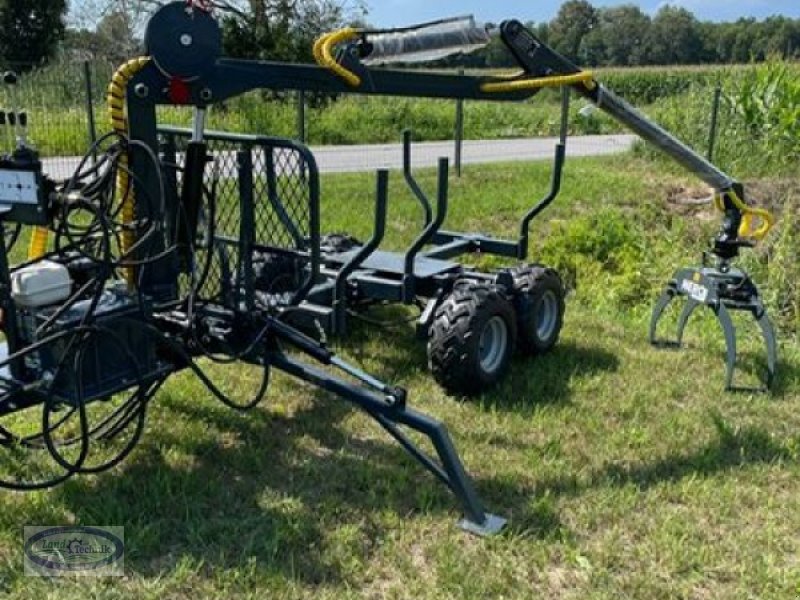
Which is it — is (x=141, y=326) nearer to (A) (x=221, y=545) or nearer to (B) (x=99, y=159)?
(B) (x=99, y=159)

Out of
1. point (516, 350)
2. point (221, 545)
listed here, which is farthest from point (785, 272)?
point (221, 545)

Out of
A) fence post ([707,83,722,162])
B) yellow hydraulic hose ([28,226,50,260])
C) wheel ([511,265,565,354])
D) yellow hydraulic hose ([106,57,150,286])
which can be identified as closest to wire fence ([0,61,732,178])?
fence post ([707,83,722,162])

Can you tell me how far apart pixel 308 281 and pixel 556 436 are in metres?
1.42

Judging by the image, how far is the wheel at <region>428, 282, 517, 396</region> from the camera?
425cm

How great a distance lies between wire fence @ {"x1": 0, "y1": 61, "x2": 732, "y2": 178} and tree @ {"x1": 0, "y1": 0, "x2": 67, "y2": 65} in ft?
43.3

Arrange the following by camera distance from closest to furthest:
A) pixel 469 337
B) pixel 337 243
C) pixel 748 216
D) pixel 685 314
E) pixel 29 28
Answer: pixel 469 337 < pixel 748 216 < pixel 685 314 < pixel 337 243 < pixel 29 28

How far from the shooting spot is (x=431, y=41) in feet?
13.0

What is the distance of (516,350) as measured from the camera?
196 inches

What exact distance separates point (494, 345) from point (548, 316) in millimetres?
669

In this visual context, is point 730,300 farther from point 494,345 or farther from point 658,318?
point 494,345

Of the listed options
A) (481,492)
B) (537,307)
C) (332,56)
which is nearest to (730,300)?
(537,307)

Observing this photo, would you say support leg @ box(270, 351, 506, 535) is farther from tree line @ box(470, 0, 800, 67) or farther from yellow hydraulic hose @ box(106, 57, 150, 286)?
tree line @ box(470, 0, 800, 67)

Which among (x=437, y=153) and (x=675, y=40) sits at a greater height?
(x=675, y=40)

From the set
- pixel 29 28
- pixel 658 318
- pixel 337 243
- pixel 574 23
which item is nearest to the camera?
pixel 658 318
